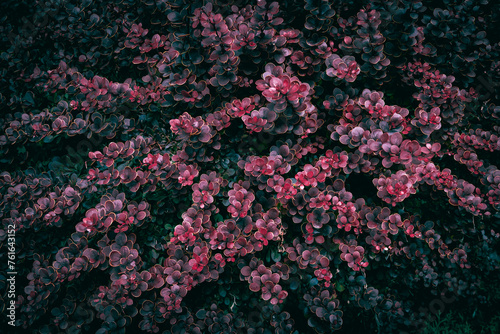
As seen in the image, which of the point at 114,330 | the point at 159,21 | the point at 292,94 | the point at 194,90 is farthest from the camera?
the point at 159,21

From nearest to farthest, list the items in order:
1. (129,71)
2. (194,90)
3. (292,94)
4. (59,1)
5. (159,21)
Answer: (292,94), (194,90), (159,21), (59,1), (129,71)

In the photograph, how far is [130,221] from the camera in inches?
65.6

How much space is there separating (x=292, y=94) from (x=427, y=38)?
4.12 feet

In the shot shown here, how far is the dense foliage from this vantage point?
5.40ft

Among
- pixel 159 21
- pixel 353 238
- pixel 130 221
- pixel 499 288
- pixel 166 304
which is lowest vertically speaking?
pixel 499 288

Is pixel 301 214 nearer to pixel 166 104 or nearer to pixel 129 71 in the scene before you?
pixel 166 104

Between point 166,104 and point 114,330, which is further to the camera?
point 166,104

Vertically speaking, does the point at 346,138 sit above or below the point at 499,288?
above

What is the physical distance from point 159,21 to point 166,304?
1815mm

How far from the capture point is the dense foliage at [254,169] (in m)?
1.64

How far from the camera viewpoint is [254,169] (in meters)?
1.62

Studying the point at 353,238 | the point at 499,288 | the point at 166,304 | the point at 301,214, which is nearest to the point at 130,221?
the point at 166,304

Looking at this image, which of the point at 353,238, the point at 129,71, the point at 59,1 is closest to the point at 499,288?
the point at 353,238

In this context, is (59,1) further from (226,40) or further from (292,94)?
(292,94)
